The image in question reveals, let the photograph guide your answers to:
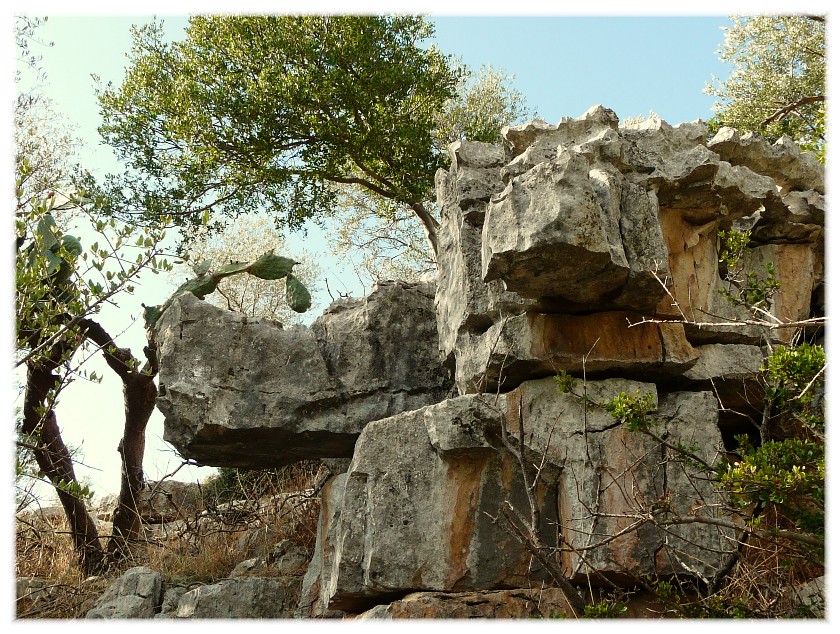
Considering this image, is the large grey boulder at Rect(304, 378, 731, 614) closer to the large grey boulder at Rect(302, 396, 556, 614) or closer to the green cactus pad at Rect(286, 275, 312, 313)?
the large grey boulder at Rect(302, 396, 556, 614)

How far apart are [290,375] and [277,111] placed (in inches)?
209

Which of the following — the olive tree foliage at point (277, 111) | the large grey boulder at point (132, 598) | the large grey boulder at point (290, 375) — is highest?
the olive tree foliage at point (277, 111)

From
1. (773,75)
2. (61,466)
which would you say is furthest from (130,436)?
(773,75)

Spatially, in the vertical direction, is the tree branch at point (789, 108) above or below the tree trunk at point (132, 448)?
above

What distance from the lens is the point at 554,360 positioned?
625 centimetres

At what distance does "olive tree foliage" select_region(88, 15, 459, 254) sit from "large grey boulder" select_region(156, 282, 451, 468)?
14.5 feet

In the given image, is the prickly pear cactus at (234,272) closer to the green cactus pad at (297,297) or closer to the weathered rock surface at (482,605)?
the green cactus pad at (297,297)

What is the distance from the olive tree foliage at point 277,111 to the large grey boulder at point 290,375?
443 cm

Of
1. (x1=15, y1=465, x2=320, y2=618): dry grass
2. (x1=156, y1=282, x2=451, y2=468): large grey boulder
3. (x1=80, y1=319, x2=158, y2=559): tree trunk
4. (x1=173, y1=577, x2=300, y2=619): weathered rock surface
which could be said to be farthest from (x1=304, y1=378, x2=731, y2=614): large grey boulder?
(x1=80, y1=319, x2=158, y2=559): tree trunk

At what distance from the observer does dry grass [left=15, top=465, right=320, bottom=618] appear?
8781 millimetres

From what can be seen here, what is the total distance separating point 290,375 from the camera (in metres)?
7.71

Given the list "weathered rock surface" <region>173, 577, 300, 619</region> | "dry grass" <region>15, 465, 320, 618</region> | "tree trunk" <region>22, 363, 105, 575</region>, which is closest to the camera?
"weathered rock surface" <region>173, 577, 300, 619</region>

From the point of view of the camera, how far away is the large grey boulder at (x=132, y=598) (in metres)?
8.07

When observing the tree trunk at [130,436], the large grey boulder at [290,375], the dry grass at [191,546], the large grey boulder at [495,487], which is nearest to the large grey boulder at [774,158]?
the large grey boulder at [495,487]
